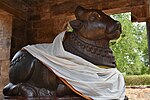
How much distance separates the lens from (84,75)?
2.91ft

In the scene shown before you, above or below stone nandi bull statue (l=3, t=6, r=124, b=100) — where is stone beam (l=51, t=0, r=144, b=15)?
above

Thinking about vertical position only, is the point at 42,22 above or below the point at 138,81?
above

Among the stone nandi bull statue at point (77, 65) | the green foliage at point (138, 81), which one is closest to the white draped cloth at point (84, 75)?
the stone nandi bull statue at point (77, 65)

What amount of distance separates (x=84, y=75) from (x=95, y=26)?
241 millimetres

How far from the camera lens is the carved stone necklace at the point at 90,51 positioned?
0.94 metres

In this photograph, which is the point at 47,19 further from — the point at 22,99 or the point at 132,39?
the point at 132,39

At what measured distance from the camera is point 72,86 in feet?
2.86

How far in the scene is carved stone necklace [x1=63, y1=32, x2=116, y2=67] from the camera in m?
0.94

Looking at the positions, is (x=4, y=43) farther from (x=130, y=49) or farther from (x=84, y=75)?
(x=130, y=49)

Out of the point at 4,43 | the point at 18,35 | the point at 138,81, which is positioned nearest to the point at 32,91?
the point at 4,43

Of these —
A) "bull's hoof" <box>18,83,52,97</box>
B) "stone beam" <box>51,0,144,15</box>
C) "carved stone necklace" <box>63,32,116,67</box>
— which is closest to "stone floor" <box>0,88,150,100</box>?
"stone beam" <box>51,0,144,15</box>

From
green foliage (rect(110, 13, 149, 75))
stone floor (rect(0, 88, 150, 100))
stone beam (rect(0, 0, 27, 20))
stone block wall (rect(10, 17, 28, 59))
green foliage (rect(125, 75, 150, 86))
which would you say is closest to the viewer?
stone beam (rect(0, 0, 27, 20))

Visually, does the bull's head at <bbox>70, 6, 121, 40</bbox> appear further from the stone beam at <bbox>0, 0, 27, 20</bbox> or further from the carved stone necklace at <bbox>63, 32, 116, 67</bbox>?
the stone beam at <bbox>0, 0, 27, 20</bbox>

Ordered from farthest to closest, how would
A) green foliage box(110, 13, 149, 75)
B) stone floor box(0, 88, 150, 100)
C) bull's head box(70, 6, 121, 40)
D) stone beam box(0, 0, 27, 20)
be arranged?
green foliage box(110, 13, 149, 75) → stone floor box(0, 88, 150, 100) → stone beam box(0, 0, 27, 20) → bull's head box(70, 6, 121, 40)
